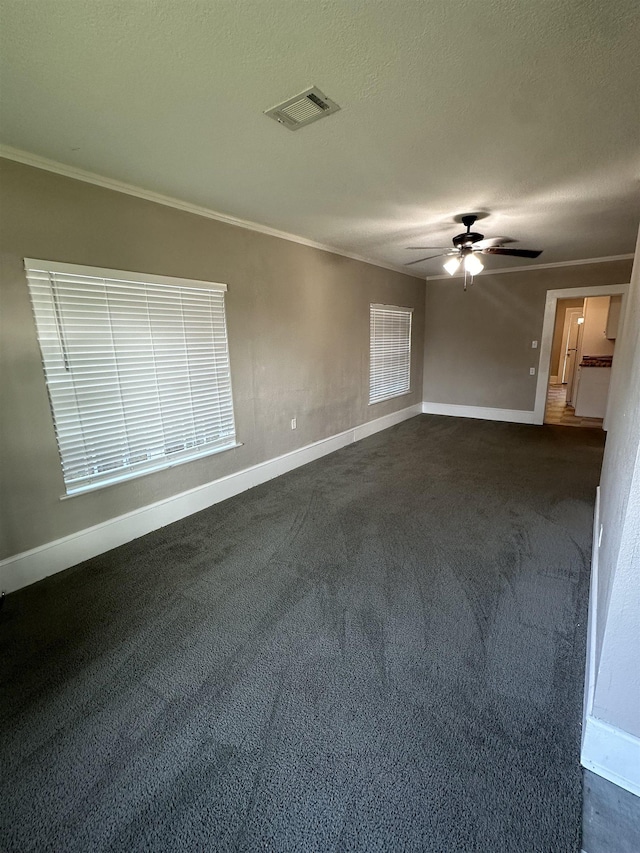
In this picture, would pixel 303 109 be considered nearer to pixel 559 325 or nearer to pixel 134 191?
pixel 134 191

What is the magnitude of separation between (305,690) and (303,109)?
264cm

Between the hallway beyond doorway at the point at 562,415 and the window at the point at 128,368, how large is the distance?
552cm

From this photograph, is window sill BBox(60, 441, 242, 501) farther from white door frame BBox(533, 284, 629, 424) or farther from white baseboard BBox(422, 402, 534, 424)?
white door frame BBox(533, 284, 629, 424)

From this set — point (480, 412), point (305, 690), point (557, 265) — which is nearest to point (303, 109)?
point (305, 690)

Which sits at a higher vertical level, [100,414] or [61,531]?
[100,414]

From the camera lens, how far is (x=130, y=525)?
9.12 ft

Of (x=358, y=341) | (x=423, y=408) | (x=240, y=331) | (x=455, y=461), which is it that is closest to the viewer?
(x=240, y=331)

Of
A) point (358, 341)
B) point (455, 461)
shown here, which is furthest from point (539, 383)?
point (358, 341)

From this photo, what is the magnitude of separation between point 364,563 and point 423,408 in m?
5.03

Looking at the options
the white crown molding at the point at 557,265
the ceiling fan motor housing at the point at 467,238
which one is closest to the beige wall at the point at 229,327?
the ceiling fan motor housing at the point at 467,238

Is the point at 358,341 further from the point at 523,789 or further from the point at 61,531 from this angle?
the point at 523,789

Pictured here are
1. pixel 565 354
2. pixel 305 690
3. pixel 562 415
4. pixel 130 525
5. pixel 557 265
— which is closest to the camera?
pixel 305 690

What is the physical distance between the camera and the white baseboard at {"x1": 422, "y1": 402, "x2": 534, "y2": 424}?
19.9ft

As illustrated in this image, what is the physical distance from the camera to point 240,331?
11.1ft
